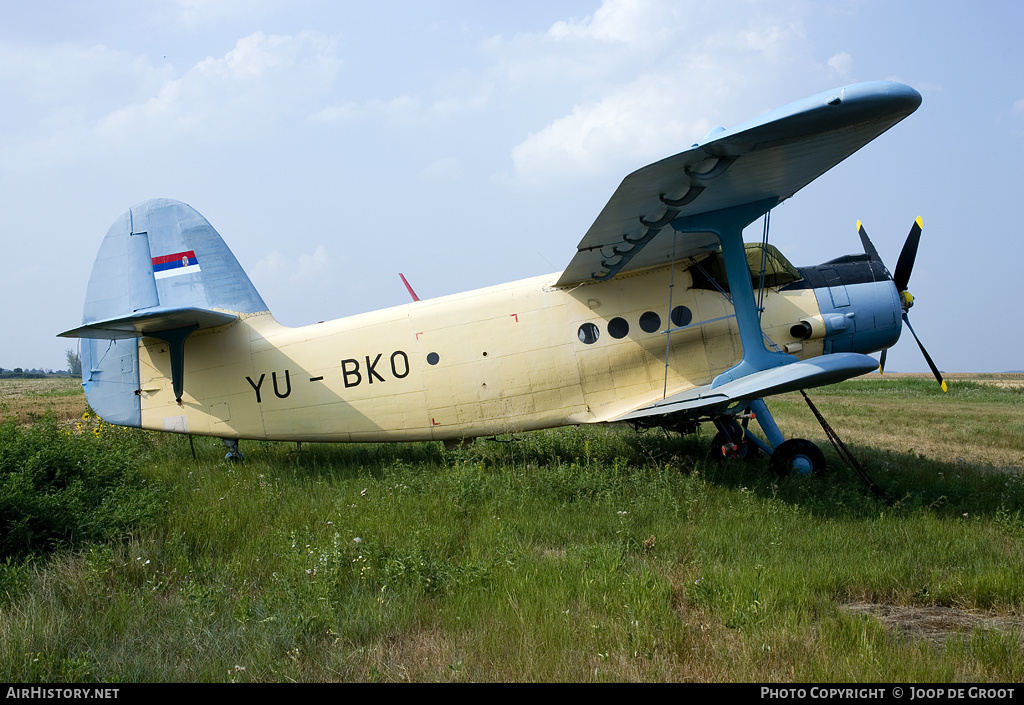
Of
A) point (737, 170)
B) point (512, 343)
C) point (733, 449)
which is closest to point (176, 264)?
point (512, 343)

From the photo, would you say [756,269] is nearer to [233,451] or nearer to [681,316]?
[681,316]

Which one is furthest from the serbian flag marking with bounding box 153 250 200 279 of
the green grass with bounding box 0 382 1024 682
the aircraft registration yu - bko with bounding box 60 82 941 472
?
the green grass with bounding box 0 382 1024 682

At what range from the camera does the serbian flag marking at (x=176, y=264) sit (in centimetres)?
872

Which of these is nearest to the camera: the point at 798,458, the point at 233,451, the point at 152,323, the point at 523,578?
the point at 523,578

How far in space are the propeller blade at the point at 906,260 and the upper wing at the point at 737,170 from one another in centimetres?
281

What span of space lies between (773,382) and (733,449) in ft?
10.0

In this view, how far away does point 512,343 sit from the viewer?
7.76m

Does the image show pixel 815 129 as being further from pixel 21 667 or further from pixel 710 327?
pixel 21 667

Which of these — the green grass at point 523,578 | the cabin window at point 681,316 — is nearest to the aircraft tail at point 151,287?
the green grass at point 523,578

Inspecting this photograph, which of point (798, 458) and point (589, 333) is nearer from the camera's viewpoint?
point (798, 458)

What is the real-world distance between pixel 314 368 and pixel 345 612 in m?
4.65
